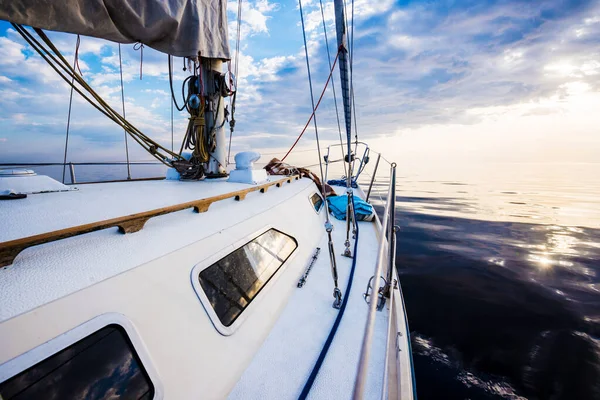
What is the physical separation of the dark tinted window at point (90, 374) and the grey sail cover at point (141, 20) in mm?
2517

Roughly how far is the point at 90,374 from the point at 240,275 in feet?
3.77

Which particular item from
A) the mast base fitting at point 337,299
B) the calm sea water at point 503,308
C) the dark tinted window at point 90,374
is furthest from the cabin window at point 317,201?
the dark tinted window at point 90,374

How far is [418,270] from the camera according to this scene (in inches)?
198

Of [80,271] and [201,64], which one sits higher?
[201,64]

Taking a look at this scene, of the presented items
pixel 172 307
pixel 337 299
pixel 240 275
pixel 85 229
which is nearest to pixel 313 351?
pixel 337 299

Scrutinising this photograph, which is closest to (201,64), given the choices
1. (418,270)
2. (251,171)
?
(251,171)

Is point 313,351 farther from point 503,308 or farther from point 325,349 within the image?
point 503,308

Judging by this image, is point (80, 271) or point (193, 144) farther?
point (193, 144)

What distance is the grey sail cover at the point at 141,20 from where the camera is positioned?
2041 millimetres

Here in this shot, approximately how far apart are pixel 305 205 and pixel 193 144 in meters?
2.21

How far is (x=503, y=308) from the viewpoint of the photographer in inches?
151

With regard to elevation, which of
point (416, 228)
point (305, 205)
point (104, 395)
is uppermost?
point (305, 205)

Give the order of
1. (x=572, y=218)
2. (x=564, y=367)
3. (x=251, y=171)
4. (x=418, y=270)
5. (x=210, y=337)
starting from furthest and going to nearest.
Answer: (x=572, y=218)
(x=418, y=270)
(x=251, y=171)
(x=564, y=367)
(x=210, y=337)

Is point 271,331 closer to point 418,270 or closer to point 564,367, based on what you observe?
point 564,367
